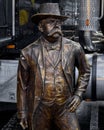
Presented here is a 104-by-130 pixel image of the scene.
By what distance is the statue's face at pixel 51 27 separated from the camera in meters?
3.15

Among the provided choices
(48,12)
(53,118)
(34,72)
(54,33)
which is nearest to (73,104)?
(53,118)

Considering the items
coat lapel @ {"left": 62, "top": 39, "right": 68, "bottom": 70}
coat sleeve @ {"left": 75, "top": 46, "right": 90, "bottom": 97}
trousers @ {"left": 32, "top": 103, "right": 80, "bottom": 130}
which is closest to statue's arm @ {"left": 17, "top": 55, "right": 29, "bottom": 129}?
trousers @ {"left": 32, "top": 103, "right": 80, "bottom": 130}

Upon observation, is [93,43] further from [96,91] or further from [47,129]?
[47,129]

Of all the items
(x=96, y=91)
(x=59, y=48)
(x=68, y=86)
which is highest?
(x=59, y=48)

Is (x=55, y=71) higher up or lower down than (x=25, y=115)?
higher up

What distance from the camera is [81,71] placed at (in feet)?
11.1

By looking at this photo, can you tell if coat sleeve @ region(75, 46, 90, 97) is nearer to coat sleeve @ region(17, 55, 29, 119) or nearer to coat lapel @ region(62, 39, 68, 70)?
coat lapel @ region(62, 39, 68, 70)

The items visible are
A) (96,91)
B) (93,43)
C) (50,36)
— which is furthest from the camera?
(93,43)

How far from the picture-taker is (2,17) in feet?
17.5

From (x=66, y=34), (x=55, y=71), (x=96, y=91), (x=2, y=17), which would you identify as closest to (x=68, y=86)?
(x=55, y=71)

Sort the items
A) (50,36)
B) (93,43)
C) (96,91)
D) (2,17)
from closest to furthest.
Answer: (50,36)
(96,91)
(2,17)
(93,43)

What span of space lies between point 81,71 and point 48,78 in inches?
13.3

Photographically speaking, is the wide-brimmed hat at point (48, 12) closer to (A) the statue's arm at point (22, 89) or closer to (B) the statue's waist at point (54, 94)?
(A) the statue's arm at point (22, 89)

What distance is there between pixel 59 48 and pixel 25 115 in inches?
22.7
